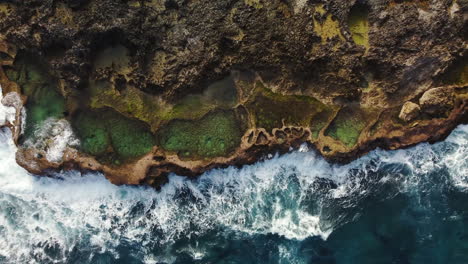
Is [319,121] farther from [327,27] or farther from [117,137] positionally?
[117,137]

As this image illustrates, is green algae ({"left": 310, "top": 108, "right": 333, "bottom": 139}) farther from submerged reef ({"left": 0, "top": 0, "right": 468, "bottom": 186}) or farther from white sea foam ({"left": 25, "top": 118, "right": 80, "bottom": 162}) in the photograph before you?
white sea foam ({"left": 25, "top": 118, "right": 80, "bottom": 162})

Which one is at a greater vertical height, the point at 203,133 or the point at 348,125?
the point at 348,125

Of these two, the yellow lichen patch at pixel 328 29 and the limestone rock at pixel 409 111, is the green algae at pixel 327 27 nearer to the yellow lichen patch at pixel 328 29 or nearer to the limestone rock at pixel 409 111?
the yellow lichen patch at pixel 328 29

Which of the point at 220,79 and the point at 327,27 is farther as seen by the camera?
the point at 220,79

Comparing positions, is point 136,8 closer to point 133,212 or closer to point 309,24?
point 309,24

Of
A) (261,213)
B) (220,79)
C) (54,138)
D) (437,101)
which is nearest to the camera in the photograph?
(437,101)

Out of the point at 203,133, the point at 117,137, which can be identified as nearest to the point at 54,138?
the point at 117,137
